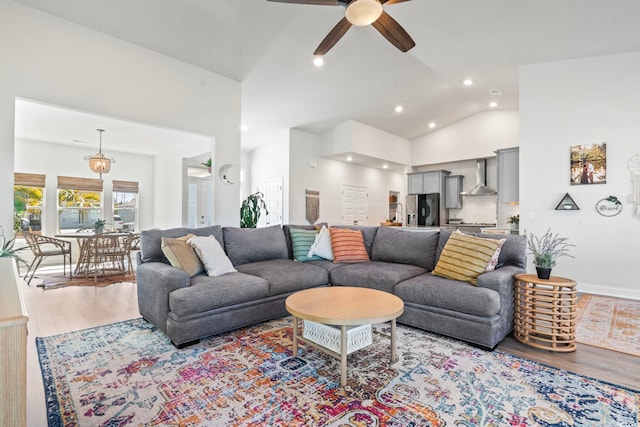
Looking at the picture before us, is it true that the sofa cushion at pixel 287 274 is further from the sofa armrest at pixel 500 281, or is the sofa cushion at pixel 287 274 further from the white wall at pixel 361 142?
the white wall at pixel 361 142

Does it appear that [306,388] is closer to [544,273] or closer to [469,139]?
[544,273]

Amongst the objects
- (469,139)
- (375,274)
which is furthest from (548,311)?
(469,139)

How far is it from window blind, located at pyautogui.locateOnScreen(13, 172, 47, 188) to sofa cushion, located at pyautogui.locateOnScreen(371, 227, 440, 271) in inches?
282

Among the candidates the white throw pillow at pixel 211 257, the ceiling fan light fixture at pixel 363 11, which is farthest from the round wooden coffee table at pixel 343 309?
the ceiling fan light fixture at pixel 363 11

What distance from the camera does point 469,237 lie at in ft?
9.93

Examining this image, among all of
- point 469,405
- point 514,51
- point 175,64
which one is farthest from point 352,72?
point 469,405

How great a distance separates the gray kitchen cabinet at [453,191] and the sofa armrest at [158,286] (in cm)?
719

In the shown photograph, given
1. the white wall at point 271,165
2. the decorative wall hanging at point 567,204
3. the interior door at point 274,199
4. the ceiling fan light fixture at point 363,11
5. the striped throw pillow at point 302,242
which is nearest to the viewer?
the ceiling fan light fixture at point 363,11

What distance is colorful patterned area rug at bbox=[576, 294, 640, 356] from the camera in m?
2.64

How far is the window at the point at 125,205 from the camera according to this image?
7.62 m

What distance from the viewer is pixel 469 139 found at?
7586 millimetres

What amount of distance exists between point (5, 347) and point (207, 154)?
23.3ft

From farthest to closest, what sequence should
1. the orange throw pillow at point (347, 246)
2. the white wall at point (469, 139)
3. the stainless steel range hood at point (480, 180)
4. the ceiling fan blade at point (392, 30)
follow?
the stainless steel range hood at point (480, 180) < the white wall at point (469, 139) < the orange throw pillow at point (347, 246) < the ceiling fan blade at point (392, 30)

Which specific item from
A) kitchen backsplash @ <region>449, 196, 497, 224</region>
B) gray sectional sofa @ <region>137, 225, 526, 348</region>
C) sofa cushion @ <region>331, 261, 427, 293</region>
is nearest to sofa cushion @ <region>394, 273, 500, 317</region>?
gray sectional sofa @ <region>137, 225, 526, 348</region>
